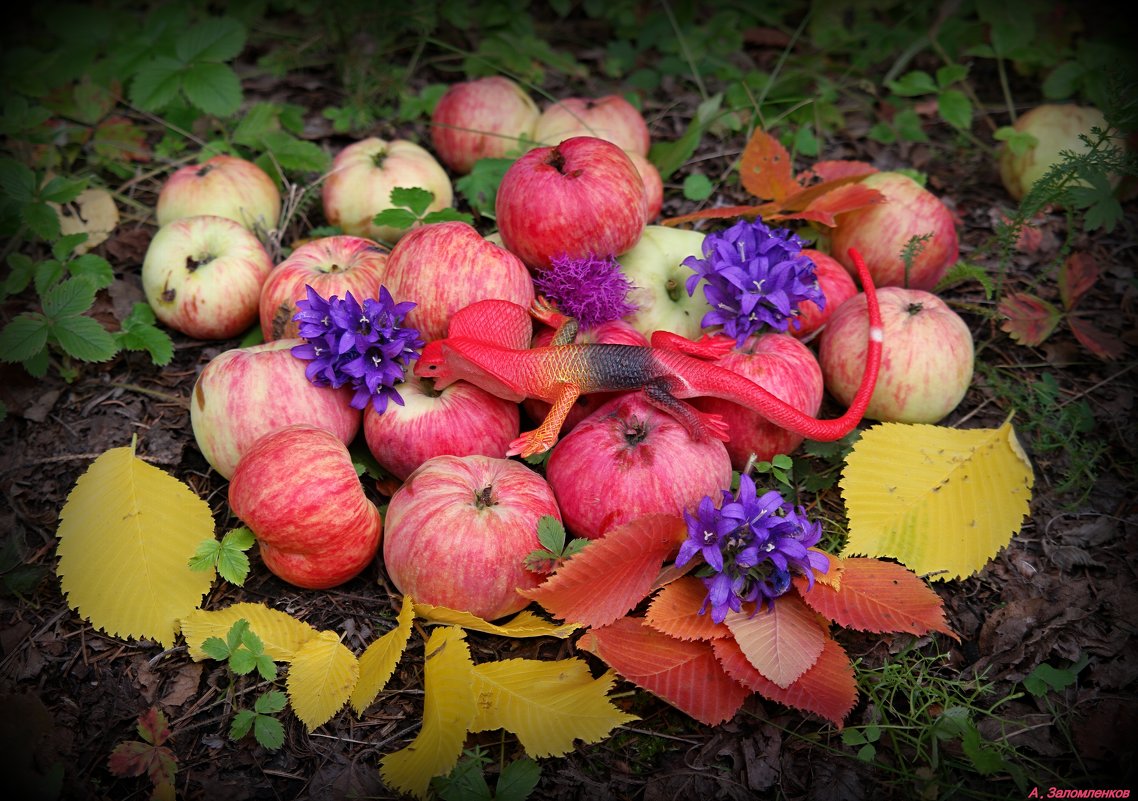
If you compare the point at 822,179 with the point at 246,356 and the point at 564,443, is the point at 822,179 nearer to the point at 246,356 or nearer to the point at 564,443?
the point at 564,443

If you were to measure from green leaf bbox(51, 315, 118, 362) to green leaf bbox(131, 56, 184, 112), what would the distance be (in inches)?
44.1

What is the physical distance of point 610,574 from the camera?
2447mm

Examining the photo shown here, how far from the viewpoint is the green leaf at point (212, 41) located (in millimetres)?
3858

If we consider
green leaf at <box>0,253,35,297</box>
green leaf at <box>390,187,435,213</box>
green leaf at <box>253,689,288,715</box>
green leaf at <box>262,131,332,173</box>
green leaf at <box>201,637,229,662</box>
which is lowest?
green leaf at <box>253,689,288,715</box>

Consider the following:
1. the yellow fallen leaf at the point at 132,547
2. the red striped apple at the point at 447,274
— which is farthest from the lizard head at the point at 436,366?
the yellow fallen leaf at the point at 132,547

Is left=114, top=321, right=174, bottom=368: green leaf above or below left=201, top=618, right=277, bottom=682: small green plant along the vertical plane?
above

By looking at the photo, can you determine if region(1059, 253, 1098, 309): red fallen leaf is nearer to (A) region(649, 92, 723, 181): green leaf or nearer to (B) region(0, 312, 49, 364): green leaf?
(A) region(649, 92, 723, 181): green leaf

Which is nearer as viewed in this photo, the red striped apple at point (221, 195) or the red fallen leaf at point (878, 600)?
the red fallen leaf at point (878, 600)

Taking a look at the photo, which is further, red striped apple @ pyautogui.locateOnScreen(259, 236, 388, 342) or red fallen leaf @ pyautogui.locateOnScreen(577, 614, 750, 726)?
red striped apple @ pyautogui.locateOnScreen(259, 236, 388, 342)

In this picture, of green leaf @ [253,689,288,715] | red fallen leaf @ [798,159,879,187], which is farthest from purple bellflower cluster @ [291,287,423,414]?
red fallen leaf @ [798,159,879,187]

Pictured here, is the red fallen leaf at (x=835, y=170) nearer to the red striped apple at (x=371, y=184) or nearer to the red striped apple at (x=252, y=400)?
the red striped apple at (x=371, y=184)

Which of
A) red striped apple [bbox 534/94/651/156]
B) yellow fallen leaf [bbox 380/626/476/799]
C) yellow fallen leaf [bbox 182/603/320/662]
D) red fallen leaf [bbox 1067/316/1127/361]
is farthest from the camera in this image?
red striped apple [bbox 534/94/651/156]

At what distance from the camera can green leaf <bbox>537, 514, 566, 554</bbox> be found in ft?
8.01

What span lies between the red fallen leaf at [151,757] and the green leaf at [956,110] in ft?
13.9
